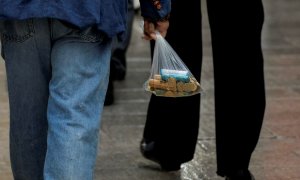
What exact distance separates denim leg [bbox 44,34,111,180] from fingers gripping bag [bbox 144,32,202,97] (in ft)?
1.63

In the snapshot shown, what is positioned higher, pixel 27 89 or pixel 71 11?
pixel 71 11

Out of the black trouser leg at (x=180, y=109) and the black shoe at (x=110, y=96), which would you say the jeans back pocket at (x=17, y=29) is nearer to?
the black trouser leg at (x=180, y=109)

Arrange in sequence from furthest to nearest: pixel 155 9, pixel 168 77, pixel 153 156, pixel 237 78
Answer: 1. pixel 153 156
2. pixel 237 78
3. pixel 168 77
4. pixel 155 9

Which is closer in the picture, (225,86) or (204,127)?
(225,86)

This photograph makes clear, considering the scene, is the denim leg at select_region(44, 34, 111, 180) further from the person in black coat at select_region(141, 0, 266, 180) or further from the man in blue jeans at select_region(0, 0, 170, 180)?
the person in black coat at select_region(141, 0, 266, 180)

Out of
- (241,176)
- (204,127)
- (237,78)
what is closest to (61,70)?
(237,78)

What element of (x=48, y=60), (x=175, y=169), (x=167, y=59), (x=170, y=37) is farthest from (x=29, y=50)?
(x=175, y=169)

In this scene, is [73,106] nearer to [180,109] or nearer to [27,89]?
[27,89]

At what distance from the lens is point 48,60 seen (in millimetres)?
3000

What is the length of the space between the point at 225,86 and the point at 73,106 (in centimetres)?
131

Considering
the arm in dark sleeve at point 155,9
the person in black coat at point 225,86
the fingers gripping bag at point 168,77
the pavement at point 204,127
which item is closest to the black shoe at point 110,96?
the pavement at point 204,127

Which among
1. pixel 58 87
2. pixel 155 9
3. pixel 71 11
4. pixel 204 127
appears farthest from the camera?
pixel 204 127

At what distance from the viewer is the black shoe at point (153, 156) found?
4.43 metres

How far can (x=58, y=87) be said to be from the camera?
2.93 meters
